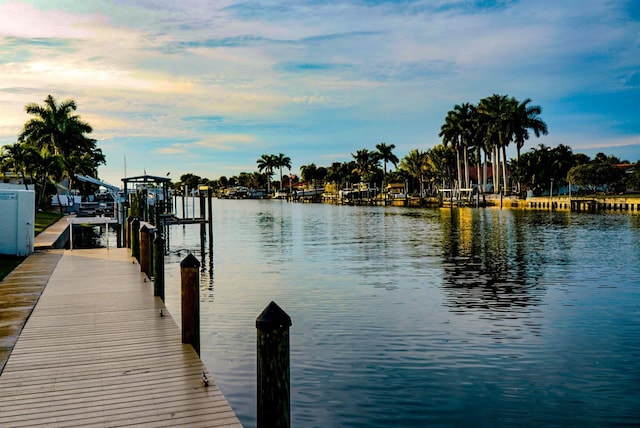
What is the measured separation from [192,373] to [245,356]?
4.54 m

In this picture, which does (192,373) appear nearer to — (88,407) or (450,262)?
(88,407)

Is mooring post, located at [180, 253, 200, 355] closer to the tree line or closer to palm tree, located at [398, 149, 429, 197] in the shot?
the tree line

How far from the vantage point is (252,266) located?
28.8 metres

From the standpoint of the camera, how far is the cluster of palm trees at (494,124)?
104m

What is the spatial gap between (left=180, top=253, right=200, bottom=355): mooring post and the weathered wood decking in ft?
0.78

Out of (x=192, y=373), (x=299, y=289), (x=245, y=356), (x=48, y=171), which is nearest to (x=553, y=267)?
(x=299, y=289)

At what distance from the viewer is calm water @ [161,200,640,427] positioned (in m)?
10.3

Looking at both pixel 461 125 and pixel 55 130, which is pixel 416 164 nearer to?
pixel 461 125

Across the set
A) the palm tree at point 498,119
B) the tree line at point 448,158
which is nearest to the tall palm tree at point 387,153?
the tree line at point 448,158

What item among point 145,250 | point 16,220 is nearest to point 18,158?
point 16,220

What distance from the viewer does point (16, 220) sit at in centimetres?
2312

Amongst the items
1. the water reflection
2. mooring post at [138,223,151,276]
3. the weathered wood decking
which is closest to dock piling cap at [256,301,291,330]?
the weathered wood decking

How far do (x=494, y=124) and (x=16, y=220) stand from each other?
308ft

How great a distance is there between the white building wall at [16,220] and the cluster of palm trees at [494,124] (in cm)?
9166
